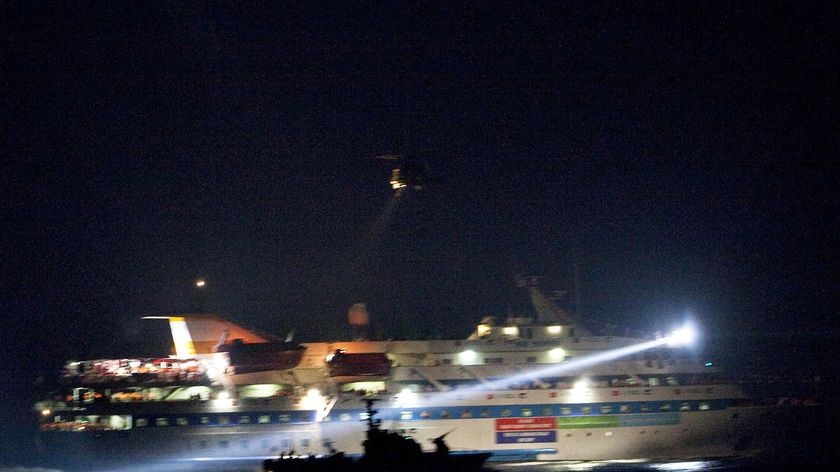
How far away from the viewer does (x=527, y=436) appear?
38062 mm

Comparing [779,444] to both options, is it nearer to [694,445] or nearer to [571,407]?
[694,445]

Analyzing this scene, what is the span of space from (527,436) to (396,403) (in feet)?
19.4

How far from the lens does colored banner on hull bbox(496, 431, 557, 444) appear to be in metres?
38.0

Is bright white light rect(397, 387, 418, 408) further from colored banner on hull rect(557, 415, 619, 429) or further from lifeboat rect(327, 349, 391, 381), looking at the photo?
Answer: colored banner on hull rect(557, 415, 619, 429)

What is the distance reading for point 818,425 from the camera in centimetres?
3962

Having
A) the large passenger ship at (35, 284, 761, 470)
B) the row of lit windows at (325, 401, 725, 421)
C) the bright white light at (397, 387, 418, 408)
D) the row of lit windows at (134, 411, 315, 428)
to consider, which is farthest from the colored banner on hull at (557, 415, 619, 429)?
the row of lit windows at (134, 411, 315, 428)

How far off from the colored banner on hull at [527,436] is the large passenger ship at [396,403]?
1.7 inches

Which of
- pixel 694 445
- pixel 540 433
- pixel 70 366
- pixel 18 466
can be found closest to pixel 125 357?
pixel 70 366

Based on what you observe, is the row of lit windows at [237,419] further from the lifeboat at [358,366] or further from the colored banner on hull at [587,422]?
the colored banner on hull at [587,422]

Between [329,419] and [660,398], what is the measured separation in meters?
14.7

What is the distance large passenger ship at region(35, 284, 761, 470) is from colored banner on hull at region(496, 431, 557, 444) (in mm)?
44

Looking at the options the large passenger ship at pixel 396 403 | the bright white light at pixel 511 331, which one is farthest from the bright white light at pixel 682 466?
the bright white light at pixel 511 331

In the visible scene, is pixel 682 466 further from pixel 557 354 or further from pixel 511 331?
pixel 511 331

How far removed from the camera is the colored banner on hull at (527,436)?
38.0m
